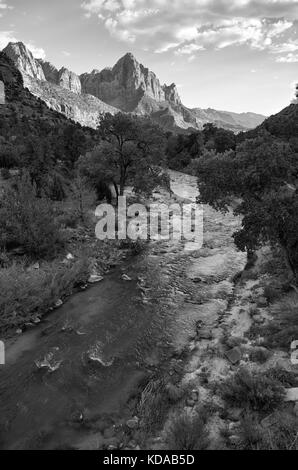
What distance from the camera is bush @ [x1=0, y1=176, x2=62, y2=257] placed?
18.5 meters

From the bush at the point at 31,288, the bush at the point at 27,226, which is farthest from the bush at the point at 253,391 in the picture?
the bush at the point at 27,226

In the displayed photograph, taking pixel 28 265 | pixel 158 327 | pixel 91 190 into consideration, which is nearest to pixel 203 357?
pixel 158 327

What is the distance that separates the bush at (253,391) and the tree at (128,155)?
24.2 meters

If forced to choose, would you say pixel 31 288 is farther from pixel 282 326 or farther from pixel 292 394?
pixel 292 394

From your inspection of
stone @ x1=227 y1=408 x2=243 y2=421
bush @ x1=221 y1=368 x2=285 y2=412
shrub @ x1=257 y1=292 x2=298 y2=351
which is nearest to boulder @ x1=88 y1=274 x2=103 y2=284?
shrub @ x1=257 y1=292 x2=298 y2=351

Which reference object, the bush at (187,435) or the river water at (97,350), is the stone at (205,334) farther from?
the bush at (187,435)

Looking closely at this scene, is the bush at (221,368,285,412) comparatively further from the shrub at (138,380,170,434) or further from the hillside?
the hillside

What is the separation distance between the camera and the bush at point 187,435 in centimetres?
764

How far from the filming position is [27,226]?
18.7 m

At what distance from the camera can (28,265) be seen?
1772cm

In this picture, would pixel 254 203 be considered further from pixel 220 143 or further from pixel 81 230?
pixel 220 143

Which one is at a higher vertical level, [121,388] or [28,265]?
[28,265]

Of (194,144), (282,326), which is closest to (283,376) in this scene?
(282,326)
